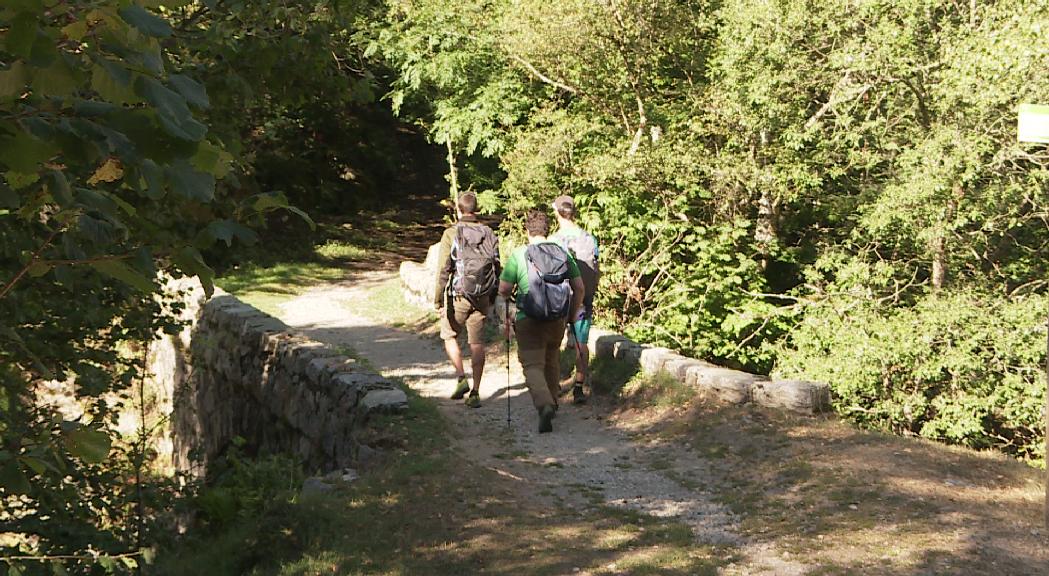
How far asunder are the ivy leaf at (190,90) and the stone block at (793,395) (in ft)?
22.6

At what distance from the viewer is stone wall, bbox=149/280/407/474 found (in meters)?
8.73

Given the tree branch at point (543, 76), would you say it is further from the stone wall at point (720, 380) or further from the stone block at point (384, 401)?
the stone block at point (384, 401)

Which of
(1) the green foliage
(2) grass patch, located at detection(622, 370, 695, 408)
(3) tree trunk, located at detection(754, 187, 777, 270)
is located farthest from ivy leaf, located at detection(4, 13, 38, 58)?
(3) tree trunk, located at detection(754, 187, 777, 270)

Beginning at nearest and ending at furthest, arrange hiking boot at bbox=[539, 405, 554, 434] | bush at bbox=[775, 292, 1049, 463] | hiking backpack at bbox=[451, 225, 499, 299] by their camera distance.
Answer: hiking boot at bbox=[539, 405, 554, 434] < hiking backpack at bbox=[451, 225, 499, 299] < bush at bbox=[775, 292, 1049, 463]

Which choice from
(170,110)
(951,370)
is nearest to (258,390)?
(951,370)

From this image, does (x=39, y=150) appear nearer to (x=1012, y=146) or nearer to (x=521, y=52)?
(x=1012, y=146)

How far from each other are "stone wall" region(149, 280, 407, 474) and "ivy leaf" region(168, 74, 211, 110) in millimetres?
6207

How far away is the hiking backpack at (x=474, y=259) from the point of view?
348 inches

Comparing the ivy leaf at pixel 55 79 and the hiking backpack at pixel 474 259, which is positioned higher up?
the ivy leaf at pixel 55 79

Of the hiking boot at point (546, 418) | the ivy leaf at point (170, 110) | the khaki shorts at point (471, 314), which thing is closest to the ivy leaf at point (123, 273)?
the ivy leaf at point (170, 110)

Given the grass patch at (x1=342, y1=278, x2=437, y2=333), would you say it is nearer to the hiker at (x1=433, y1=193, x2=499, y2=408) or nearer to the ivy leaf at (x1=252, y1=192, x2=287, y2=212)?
the hiker at (x1=433, y1=193, x2=499, y2=408)

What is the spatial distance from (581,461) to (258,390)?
15.6ft

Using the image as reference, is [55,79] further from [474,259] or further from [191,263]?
[474,259]

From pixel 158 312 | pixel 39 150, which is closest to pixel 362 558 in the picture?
pixel 158 312
